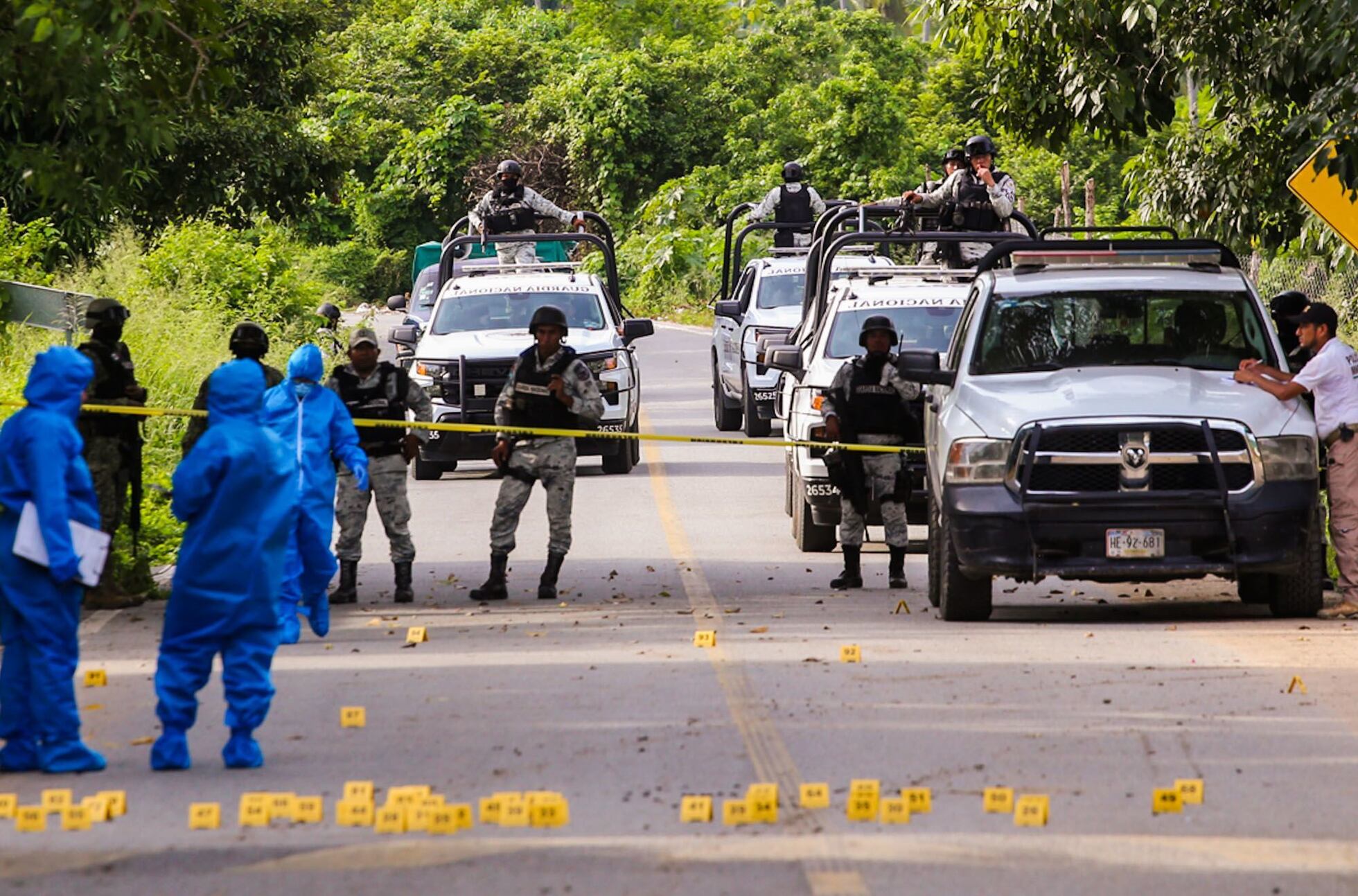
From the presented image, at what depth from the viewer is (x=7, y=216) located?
25469 millimetres

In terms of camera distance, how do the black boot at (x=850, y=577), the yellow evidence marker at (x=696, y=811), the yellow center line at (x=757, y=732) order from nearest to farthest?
the yellow center line at (x=757, y=732), the yellow evidence marker at (x=696, y=811), the black boot at (x=850, y=577)

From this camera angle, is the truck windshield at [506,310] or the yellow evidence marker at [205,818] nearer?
the yellow evidence marker at [205,818]

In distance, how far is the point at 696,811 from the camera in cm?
762

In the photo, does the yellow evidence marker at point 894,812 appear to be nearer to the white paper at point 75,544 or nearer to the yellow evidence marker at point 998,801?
the yellow evidence marker at point 998,801

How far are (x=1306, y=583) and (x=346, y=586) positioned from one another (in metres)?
5.78

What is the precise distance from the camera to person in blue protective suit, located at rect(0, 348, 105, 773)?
8.67m

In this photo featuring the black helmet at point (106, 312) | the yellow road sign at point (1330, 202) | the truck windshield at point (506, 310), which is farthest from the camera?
the truck windshield at point (506, 310)

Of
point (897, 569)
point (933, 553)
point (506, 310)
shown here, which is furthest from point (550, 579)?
point (506, 310)

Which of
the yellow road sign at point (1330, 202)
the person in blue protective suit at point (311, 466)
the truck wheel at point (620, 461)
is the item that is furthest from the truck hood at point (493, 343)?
the yellow road sign at point (1330, 202)

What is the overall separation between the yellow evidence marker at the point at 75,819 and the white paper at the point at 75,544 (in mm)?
1322

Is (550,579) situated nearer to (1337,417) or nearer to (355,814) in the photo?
(1337,417)

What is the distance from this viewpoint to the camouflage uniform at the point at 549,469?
14336 mm

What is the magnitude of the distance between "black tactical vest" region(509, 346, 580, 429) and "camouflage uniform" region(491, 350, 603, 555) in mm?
28

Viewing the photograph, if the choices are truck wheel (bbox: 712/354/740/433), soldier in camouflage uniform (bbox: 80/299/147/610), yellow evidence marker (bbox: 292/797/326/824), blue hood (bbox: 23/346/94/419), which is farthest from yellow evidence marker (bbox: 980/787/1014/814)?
truck wheel (bbox: 712/354/740/433)
